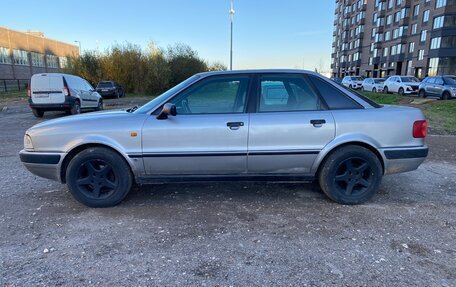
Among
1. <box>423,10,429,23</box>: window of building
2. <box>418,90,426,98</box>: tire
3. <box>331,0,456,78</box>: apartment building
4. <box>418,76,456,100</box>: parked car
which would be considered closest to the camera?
<box>418,76,456,100</box>: parked car

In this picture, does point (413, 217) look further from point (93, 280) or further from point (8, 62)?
point (8, 62)

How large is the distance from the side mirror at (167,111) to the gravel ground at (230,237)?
1.16m

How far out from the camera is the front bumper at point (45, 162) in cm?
370

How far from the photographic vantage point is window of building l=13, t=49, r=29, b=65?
147ft

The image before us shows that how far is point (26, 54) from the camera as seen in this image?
4756cm

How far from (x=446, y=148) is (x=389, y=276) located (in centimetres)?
593

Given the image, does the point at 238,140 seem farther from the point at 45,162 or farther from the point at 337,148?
the point at 45,162

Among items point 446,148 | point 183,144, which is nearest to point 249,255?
point 183,144

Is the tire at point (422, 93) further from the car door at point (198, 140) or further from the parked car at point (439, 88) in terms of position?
the car door at point (198, 140)

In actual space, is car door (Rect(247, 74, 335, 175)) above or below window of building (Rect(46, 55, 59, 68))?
below

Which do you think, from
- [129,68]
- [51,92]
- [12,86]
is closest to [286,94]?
[51,92]

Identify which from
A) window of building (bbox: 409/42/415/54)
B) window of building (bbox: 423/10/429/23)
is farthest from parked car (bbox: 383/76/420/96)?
window of building (bbox: 409/42/415/54)

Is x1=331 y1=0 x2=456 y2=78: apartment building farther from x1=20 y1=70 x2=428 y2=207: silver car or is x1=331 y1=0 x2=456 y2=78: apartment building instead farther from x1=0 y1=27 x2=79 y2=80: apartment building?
x1=20 y1=70 x2=428 y2=207: silver car

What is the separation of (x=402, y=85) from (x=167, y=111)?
24.5 metres
